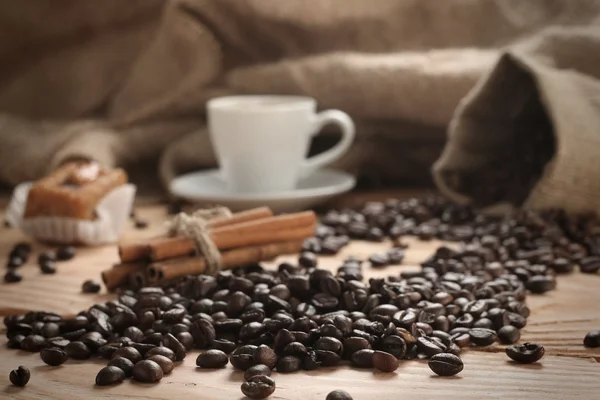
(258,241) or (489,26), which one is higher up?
(489,26)

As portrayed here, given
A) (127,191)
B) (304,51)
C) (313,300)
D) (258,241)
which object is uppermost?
(304,51)

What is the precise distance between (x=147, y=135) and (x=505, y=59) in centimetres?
101

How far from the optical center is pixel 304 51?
2.52 meters

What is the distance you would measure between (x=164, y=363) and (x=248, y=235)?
0.61 m

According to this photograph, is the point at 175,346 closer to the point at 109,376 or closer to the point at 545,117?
the point at 109,376

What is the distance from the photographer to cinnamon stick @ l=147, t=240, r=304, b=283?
5.37 ft

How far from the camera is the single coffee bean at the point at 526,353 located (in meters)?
1.21

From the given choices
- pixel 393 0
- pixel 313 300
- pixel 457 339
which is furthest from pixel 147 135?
pixel 457 339

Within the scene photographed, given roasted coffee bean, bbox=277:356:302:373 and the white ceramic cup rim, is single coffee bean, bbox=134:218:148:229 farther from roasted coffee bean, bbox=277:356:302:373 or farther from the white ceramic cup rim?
roasted coffee bean, bbox=277:356:302:373

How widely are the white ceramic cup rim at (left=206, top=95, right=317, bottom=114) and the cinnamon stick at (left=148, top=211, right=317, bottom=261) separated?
36cm

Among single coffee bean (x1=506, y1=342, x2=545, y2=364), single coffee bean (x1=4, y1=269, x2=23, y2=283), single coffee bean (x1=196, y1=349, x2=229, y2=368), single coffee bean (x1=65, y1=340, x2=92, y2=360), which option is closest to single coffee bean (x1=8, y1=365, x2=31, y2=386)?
single coffee bean (x1=65, y1=340, x2=92, y2=360)

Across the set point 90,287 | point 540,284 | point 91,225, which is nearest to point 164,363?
point 90,287

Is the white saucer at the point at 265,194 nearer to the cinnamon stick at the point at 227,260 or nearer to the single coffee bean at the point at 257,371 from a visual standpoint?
the cinnamon stick at the point at 227,260

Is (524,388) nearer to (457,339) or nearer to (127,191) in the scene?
(457,339)
